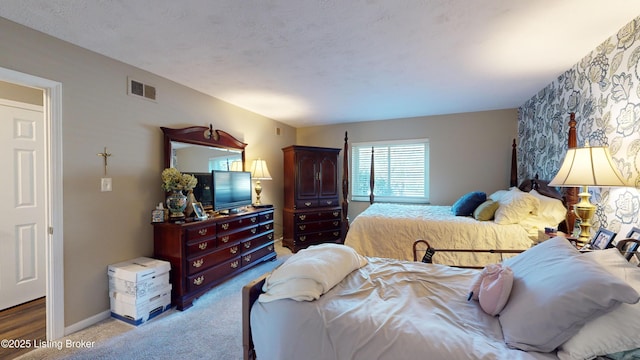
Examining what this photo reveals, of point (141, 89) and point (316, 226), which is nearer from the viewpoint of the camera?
point (141, 89)

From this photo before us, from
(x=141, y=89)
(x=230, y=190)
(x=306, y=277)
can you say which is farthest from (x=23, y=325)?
(x=306, y=277)

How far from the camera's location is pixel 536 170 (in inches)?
132

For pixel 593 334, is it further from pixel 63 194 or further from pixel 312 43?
pixel 63 194

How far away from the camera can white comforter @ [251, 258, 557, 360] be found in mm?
977

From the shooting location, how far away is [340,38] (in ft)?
6.50

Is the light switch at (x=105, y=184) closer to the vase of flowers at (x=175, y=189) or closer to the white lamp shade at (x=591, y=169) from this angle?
the vase of flowers at (x=175, y=189)

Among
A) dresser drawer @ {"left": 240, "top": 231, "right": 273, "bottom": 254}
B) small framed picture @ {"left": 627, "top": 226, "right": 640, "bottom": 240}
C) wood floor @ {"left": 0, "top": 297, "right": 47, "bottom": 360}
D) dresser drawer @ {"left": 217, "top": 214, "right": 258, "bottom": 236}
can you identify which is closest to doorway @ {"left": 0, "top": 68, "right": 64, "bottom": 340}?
wood floor @ {"left": 0, "top": 297, "right": 47, "bottom": 360}

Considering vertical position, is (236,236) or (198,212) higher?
(198,212)

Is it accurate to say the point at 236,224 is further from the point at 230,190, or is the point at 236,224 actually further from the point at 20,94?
the point at 20,94

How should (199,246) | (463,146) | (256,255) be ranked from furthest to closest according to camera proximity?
(463,146), (256,255), (199,246)

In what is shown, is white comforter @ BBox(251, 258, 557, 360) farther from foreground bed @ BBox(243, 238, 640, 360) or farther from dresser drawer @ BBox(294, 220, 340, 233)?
dresser drawer @ BBox(294, 220, 340, 233)

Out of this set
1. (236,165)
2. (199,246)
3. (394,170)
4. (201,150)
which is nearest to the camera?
(199,246)

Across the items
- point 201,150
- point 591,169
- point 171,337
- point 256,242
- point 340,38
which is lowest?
point 171,337

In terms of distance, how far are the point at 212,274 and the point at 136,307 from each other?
2.37 feet
